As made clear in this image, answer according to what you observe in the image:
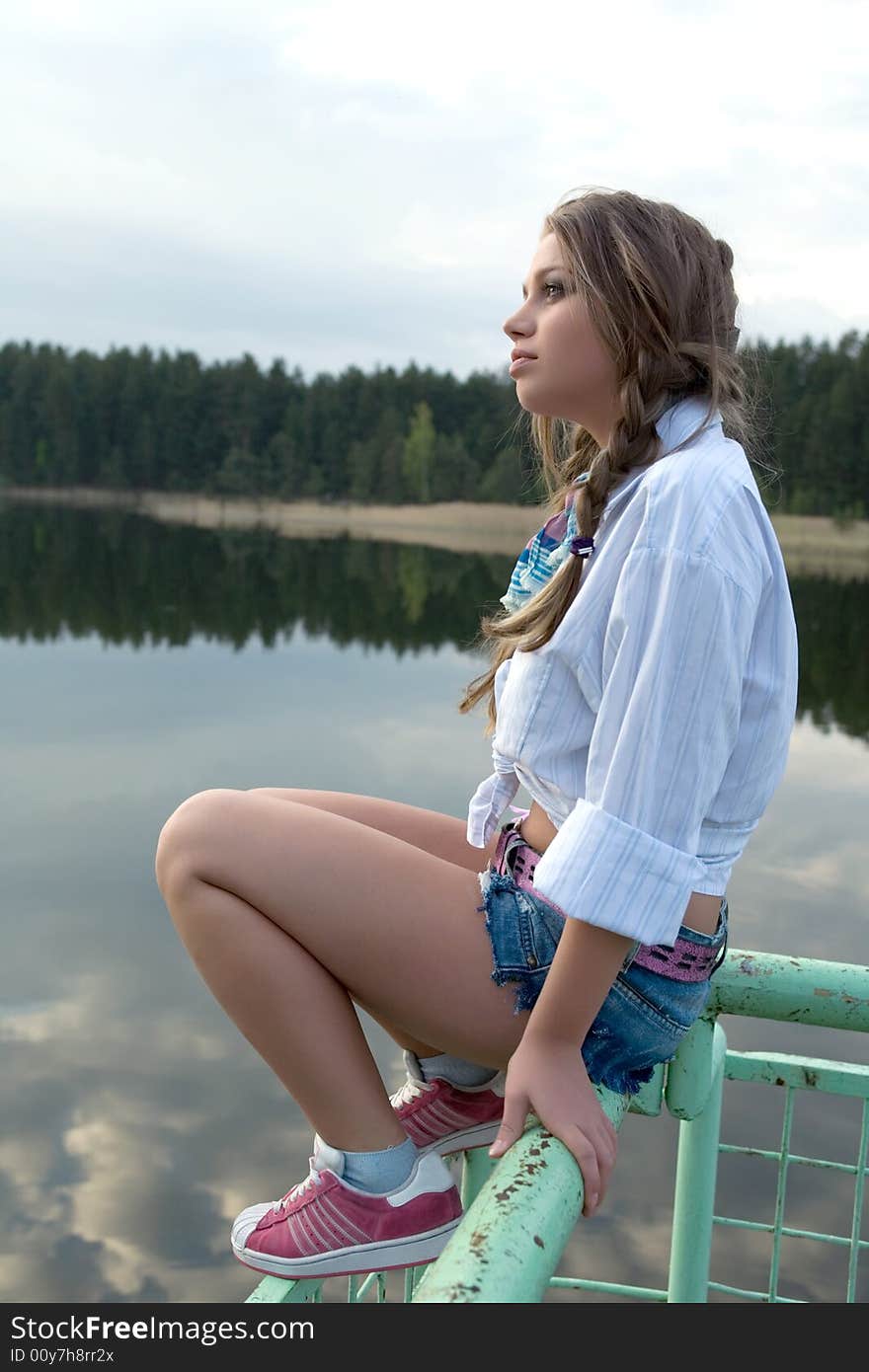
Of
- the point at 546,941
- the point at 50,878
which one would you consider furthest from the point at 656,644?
the point at 50,878

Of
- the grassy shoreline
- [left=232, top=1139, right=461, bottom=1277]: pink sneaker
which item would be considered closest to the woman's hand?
[left=232, top=1139, right=461, bottom=1277]: pink sneaker

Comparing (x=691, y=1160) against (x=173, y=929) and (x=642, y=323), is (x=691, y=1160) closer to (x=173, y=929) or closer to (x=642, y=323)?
(x=642, y=323)

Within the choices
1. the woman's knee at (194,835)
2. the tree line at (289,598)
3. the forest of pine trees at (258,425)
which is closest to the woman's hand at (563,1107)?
the woman's knee at (194,835)

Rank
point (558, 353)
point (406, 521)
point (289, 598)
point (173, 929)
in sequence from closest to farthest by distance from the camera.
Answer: point (558, 353) < point (173, 929) < point (289, 598) < point (406, 521)

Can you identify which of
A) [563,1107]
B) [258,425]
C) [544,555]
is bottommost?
[563,1107]

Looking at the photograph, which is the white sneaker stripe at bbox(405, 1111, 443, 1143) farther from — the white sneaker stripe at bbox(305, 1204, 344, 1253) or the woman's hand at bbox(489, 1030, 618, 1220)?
the woman's hand at bbox(489, 1030, 618, 1220)

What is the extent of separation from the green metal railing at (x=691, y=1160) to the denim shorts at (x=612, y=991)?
3 cm

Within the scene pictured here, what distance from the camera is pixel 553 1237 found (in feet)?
2.29

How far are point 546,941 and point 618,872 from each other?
6.4 inches

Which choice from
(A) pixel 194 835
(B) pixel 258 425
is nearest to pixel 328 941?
(A) pixel 194 835

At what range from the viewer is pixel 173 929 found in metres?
9.25

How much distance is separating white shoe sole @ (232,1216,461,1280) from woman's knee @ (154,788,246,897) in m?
0.34

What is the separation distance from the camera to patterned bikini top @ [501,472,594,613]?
3.71ft

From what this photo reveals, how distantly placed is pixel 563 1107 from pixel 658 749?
275 millimetres
